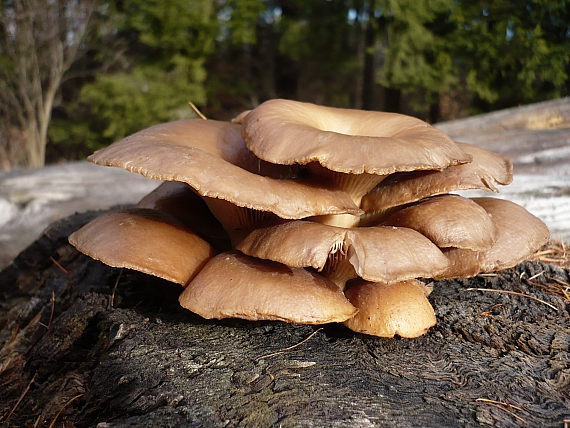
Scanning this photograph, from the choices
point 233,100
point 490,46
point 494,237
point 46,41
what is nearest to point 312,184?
point 494,237

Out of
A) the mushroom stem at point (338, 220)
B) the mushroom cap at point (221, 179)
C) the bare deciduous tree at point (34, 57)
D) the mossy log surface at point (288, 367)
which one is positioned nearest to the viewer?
the mossy log surface at point (288, 367)

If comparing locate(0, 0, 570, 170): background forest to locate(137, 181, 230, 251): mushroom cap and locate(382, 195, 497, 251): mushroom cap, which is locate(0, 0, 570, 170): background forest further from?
locate(137, 181, 230, 251): mushroom cap

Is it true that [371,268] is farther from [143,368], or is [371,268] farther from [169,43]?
[169,43]

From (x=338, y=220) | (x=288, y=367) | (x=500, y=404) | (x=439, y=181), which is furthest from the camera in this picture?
(x=338, y=220)

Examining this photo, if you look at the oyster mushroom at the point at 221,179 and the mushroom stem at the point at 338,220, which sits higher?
the oyster mushroom at the point at 221,179

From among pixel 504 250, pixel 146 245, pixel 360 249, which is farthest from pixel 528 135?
pixel 146 245

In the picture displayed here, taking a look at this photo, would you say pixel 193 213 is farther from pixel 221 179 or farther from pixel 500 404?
pixel 500 404

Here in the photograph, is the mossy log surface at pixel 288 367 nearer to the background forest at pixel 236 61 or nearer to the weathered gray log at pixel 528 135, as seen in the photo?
the weathered gray log at pixel 528 135

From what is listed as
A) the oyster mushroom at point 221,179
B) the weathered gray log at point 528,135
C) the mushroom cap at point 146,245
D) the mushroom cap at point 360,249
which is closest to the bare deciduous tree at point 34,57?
the weathered gray log at point 528,135
